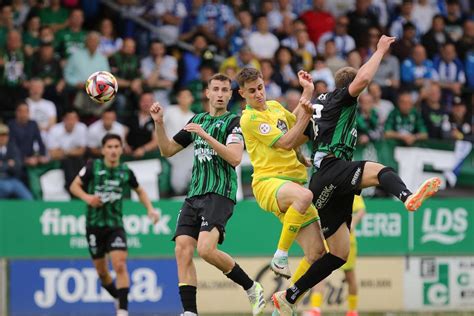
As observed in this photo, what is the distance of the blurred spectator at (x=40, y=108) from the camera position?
19.2 m

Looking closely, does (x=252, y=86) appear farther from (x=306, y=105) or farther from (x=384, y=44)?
(x=384, y=44)

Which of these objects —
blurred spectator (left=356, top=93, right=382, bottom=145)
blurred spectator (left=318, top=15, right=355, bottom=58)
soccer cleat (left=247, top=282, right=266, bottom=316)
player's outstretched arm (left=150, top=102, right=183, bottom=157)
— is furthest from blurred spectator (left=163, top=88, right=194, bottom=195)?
soccer cleat (left=247, top=282, right=266, bottom=316)

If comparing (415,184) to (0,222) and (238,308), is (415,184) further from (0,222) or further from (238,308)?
(0,222)

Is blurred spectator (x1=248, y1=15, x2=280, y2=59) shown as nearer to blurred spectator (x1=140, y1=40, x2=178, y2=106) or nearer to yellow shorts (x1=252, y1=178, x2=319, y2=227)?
blurred spectator (x1=140, y1=40, x2=178, y2=106)

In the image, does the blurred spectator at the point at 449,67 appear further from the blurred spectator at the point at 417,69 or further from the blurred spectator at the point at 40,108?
the blurred spectator at the point at 40,108

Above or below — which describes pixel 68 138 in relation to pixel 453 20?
below

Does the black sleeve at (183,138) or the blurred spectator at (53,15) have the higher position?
the blurred spectator at (53,15)

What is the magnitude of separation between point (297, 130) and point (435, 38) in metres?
12.1

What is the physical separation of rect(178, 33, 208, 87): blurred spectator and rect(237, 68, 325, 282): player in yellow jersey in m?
8.46

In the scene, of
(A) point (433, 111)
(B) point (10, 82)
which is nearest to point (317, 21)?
(A) point (433, 111)

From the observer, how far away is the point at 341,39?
22469 millimetres

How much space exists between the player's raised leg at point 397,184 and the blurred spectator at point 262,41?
9.86m

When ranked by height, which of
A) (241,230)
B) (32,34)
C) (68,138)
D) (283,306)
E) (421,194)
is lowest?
(283,306)

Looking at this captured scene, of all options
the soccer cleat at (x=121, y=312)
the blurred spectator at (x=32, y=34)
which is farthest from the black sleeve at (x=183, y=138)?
the blurred spectator at (x=32, y=34)
